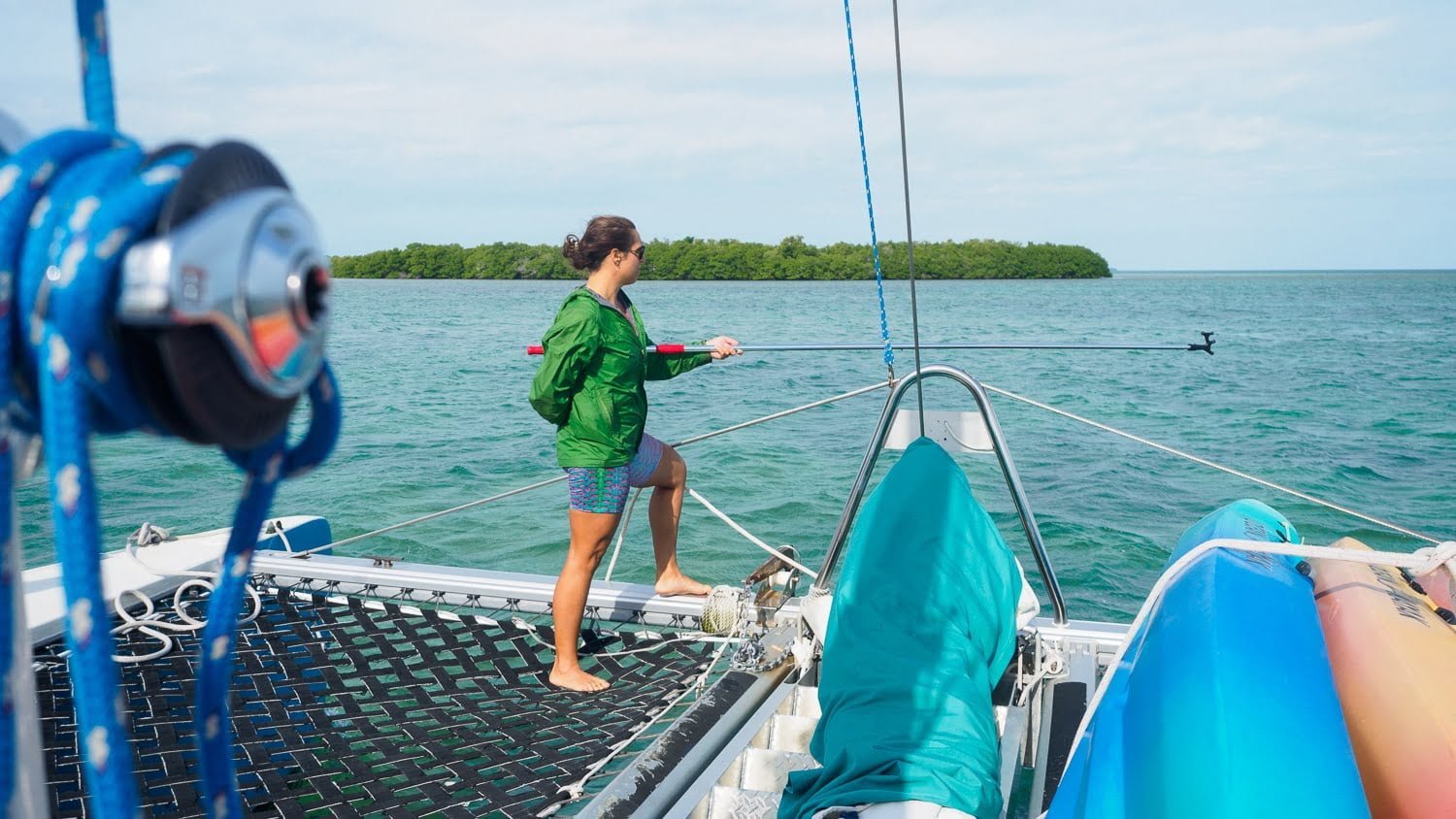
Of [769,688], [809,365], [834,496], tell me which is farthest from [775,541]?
[809,365]

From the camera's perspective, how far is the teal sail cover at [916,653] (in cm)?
201

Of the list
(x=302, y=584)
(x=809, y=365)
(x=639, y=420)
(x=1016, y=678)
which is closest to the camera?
(x=1016, y=678)

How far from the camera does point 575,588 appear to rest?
3484mm

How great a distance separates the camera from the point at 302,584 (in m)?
4.17

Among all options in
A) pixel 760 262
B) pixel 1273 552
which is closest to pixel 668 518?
pixel 1273 552

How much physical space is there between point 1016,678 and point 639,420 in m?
1.46

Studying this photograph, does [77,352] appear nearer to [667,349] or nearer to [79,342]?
[79,342]

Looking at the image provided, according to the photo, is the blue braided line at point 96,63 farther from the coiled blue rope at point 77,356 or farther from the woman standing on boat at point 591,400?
the woman standing on boat at point 591,400

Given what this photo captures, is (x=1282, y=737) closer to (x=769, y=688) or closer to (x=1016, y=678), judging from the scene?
(x=1016, y=678)

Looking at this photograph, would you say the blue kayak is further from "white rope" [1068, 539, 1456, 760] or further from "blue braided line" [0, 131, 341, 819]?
"blue braided line" [0, 131, 341, 819]

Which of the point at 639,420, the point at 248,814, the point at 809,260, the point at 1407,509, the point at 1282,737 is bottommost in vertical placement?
the point at 1407,509

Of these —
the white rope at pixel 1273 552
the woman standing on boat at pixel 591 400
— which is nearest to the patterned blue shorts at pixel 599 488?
the woman standing on boat at pixel 591 400

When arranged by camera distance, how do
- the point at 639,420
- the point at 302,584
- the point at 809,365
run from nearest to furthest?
the point at 639,420
the point at 302,584
the point at 809,365

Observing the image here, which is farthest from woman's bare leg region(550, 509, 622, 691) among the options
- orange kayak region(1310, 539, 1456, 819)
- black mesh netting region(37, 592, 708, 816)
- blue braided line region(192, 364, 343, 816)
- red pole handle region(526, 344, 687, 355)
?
blue braided line region(192, 364, 343, 816)
